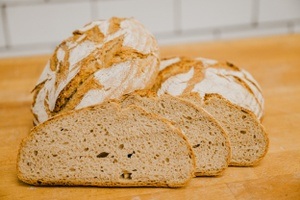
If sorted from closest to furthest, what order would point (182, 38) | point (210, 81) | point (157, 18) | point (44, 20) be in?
1. point (210, 81)
2. point (44, 20)
3. point (157, 18)
4. point (182, 38)

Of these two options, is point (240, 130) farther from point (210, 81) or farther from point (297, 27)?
point (297, 27)

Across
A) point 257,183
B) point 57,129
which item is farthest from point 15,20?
point 257,183

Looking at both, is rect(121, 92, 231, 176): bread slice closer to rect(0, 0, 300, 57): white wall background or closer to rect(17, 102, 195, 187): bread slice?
rect(17, 102, 195, 187): bread slice

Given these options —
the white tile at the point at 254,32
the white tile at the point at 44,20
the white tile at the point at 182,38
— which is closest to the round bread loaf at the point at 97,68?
the white tile at the point at 44,20

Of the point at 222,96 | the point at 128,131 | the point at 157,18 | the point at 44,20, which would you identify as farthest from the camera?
the point at 157,18

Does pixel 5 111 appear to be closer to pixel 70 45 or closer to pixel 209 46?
pixel 70 45

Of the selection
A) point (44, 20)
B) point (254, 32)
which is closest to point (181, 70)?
point (44, 20)
